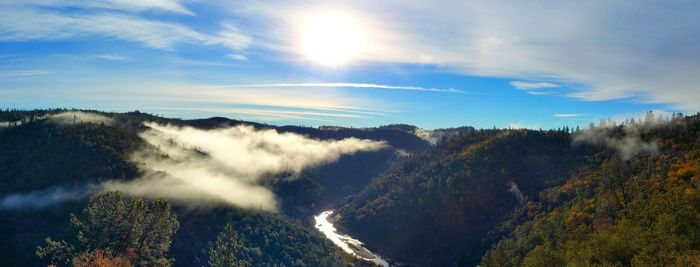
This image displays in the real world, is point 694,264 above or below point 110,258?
above

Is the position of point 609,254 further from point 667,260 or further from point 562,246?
point 562,246

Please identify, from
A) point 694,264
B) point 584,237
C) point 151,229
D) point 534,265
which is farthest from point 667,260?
point 151,229

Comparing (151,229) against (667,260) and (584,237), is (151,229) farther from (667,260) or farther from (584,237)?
(584,237)

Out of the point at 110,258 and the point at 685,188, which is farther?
the point at 685,188

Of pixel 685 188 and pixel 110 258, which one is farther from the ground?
pixel 685 188

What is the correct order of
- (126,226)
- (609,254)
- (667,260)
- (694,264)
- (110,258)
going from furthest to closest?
(609,254) < (126,226) < (110,258) < (667,260) < (694,264)

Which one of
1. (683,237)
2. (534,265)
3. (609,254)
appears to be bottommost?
(534,265)

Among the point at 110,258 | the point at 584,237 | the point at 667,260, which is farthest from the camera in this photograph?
the point at 584,237

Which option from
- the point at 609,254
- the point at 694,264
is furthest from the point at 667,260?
the point at 609,254

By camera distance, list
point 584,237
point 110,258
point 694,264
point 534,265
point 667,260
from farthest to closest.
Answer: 1. point 584,237
2. point 534,265
3. point 110,258
4. point 667,260
5. point 694,264
